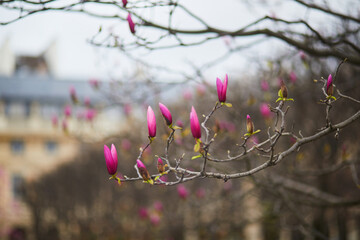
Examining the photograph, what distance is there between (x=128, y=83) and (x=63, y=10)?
10.0ft

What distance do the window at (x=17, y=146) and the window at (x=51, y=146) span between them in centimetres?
169

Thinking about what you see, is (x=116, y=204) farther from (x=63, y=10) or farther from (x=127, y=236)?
(x=63, y=10)

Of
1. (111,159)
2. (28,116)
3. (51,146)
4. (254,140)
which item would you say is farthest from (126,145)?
(28,116)

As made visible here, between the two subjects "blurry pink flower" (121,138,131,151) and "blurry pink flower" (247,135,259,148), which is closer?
"blurry pink flower" (247,135,259,148)

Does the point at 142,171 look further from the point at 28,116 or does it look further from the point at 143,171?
the point at 28,116

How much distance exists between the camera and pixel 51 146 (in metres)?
30.4

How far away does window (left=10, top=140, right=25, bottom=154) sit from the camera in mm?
29327

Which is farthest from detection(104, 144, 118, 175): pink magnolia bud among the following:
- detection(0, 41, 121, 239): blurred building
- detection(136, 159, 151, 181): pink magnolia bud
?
detection(0, 41, 121, 239): blurred building

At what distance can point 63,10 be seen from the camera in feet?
10.4

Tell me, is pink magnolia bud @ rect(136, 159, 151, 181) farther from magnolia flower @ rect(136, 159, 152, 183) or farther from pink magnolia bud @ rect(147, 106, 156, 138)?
pink magnolia bud @ rect(147, 106, 156, 138)

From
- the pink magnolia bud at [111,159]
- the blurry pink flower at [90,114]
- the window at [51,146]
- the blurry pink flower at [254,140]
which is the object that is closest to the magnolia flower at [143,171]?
the pink magnolia bud at [111,159]

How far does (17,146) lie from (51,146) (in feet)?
7.81

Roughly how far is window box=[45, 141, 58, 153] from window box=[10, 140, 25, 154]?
1686mm

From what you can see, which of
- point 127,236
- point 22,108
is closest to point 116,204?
point 127,236
